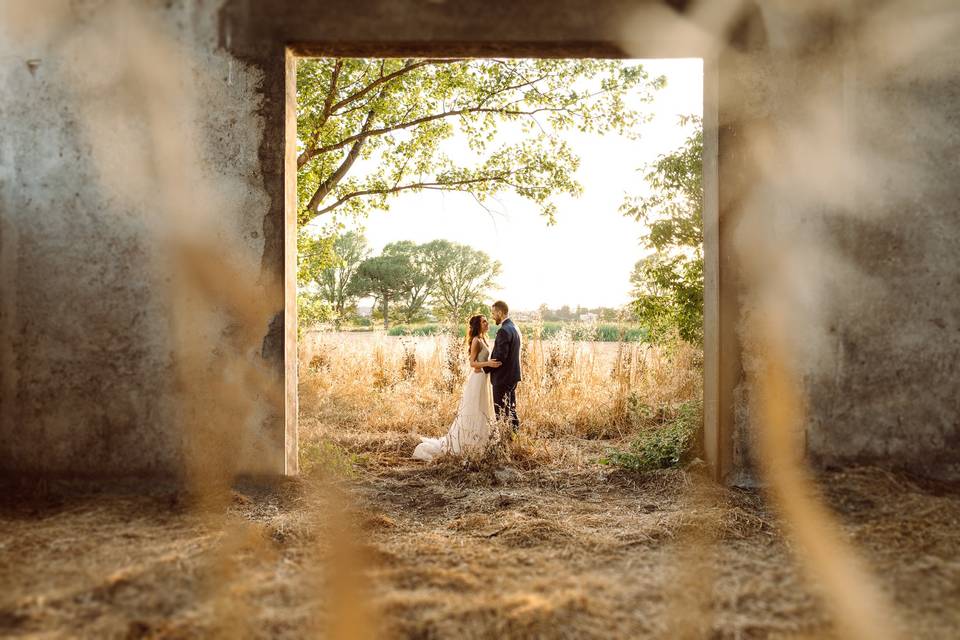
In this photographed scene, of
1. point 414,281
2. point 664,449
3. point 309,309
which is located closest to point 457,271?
point 414,281

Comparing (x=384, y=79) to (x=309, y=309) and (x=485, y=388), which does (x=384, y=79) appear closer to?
(x=309, y=309)

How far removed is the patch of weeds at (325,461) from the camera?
4.81 meters

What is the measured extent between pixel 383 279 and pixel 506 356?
2995 centimetres

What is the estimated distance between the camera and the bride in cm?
608

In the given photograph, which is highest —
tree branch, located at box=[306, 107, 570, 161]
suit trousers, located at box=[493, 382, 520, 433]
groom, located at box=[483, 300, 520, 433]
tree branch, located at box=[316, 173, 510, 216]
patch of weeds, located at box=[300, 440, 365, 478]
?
tree branch, located at box=[306, 107, 570, 161]

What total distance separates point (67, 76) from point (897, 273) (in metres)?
5.65

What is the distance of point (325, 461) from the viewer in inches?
193

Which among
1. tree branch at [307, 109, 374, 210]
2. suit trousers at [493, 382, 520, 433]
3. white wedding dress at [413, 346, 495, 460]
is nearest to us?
white wedding dress at [413, 346, 495, 460]

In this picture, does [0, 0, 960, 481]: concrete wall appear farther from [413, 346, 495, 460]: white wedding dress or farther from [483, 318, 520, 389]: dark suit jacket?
[483, 318, 520, 389]: dark suit jacket

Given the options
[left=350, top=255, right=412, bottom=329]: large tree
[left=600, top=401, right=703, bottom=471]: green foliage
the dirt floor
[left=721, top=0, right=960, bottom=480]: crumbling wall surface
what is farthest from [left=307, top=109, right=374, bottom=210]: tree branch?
[left=350, top=255, right=412, bottom=329]: large tree

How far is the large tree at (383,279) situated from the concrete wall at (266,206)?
103 feet

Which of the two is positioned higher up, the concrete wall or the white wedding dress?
the concrete wall

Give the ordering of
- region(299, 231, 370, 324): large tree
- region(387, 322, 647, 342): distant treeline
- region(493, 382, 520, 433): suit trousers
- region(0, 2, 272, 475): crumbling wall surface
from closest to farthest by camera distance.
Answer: region(0, 2, 272, 475): crumbling wall surface → region(493, 382, 520, 433): suit trousers → region(387, 322, 647, 342): distant treeline → region(299, 231, 370, 324): large tree

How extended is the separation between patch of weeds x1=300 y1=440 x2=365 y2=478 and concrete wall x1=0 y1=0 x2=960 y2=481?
0.71 metres
